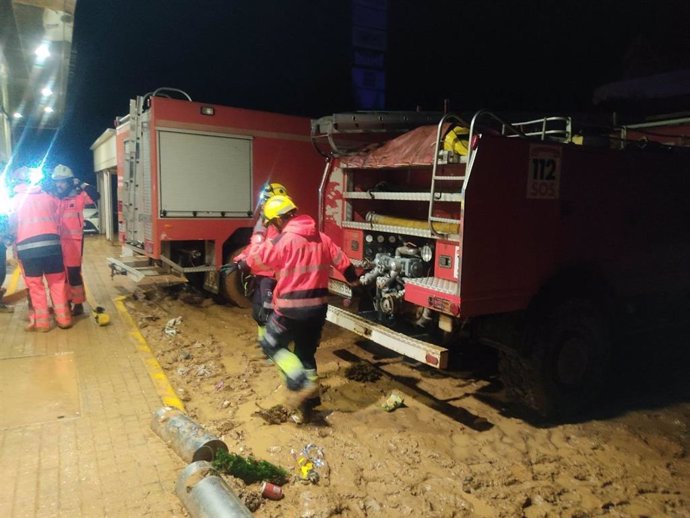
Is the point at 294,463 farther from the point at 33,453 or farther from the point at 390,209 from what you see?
the point at 390,209

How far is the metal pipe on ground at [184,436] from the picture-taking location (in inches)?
133

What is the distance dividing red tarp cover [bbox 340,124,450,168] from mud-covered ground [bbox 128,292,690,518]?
2219 mm

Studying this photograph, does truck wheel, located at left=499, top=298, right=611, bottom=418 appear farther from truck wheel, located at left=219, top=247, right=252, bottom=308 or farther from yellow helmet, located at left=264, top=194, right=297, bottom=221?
truck wheel, located at left=219, top=247, right=252, bottom=308

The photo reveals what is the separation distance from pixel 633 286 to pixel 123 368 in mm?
5124

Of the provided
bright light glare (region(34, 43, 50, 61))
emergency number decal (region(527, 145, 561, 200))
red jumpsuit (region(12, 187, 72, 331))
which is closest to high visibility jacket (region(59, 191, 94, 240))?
red jumpsuit (region(12, 187, 72, 331))

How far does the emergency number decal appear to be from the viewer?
408 cm

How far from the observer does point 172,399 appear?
14.6ft

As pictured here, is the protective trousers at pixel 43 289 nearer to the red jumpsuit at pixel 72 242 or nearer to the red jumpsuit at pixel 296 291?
the red jumpsuit at pixel 72 242

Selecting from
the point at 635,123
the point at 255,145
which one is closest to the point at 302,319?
the point at 255,145

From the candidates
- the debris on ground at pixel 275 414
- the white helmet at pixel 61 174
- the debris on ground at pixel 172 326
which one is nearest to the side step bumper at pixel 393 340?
the debris on ground at pixel 275 414

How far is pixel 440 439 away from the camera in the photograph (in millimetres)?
4164

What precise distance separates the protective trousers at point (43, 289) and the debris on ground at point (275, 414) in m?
3.37

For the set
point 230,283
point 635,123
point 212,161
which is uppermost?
point 635,123

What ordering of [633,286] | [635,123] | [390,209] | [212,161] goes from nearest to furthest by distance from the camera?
[633,286], [390,209], [635,123], [212,161]
